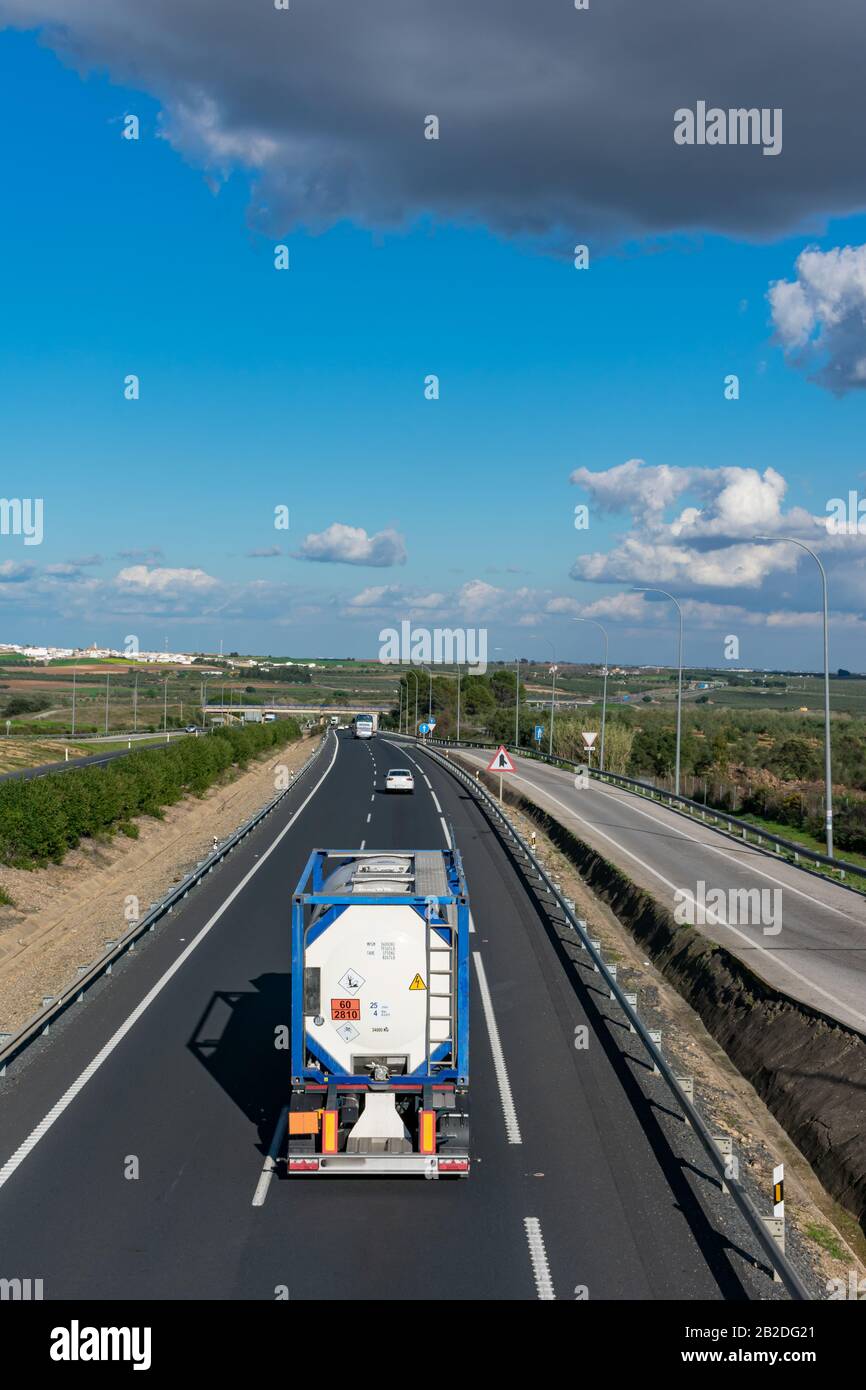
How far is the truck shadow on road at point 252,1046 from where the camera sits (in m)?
13.5

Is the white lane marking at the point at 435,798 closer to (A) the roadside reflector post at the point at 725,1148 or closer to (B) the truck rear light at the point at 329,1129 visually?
(A) the roadside reflector post at the point at 725,1148

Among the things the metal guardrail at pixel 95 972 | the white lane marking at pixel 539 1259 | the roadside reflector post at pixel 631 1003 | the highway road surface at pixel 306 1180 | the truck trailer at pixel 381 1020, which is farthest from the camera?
the roadside reflector post at pixel 631 1003

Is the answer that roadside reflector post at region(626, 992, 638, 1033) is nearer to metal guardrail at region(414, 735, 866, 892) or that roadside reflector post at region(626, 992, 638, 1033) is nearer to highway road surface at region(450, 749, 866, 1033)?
highway road surface at region(450, 749, 866, 1033)

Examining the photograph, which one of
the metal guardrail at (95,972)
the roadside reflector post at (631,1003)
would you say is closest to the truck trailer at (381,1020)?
the metal guardrail at (95,972)

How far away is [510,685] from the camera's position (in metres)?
159

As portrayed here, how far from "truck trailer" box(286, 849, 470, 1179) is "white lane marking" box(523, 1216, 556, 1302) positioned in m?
1.07

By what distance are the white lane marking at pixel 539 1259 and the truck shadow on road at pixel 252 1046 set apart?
308 cm

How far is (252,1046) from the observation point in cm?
1557

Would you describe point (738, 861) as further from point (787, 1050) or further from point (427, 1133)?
point (427, 1133)

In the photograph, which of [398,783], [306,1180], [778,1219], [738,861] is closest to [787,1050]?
[778,1219]

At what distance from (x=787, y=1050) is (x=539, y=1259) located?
7.22 metres
